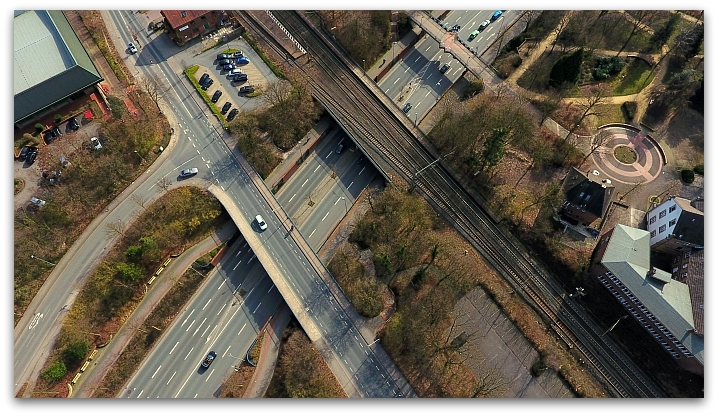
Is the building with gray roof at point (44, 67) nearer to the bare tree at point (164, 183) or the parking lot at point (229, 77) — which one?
the parking lot at point (229, 77)

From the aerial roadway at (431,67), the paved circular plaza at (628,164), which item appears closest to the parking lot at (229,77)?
the aerial roadway at (431,67)

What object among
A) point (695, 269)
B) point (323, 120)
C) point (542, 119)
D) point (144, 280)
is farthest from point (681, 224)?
point (144, 280)

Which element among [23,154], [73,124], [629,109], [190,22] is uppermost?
[190,22]

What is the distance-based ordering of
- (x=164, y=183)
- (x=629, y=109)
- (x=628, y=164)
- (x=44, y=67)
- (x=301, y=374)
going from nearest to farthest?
(x=301, y=374) → (x=44, y=67) → (x=164, y=183) → (x=628, y=164) → (x=629, y=109)

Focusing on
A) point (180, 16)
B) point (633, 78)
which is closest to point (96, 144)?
point (180, 16)

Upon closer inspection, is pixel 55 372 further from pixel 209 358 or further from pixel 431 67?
pixel 431 67
